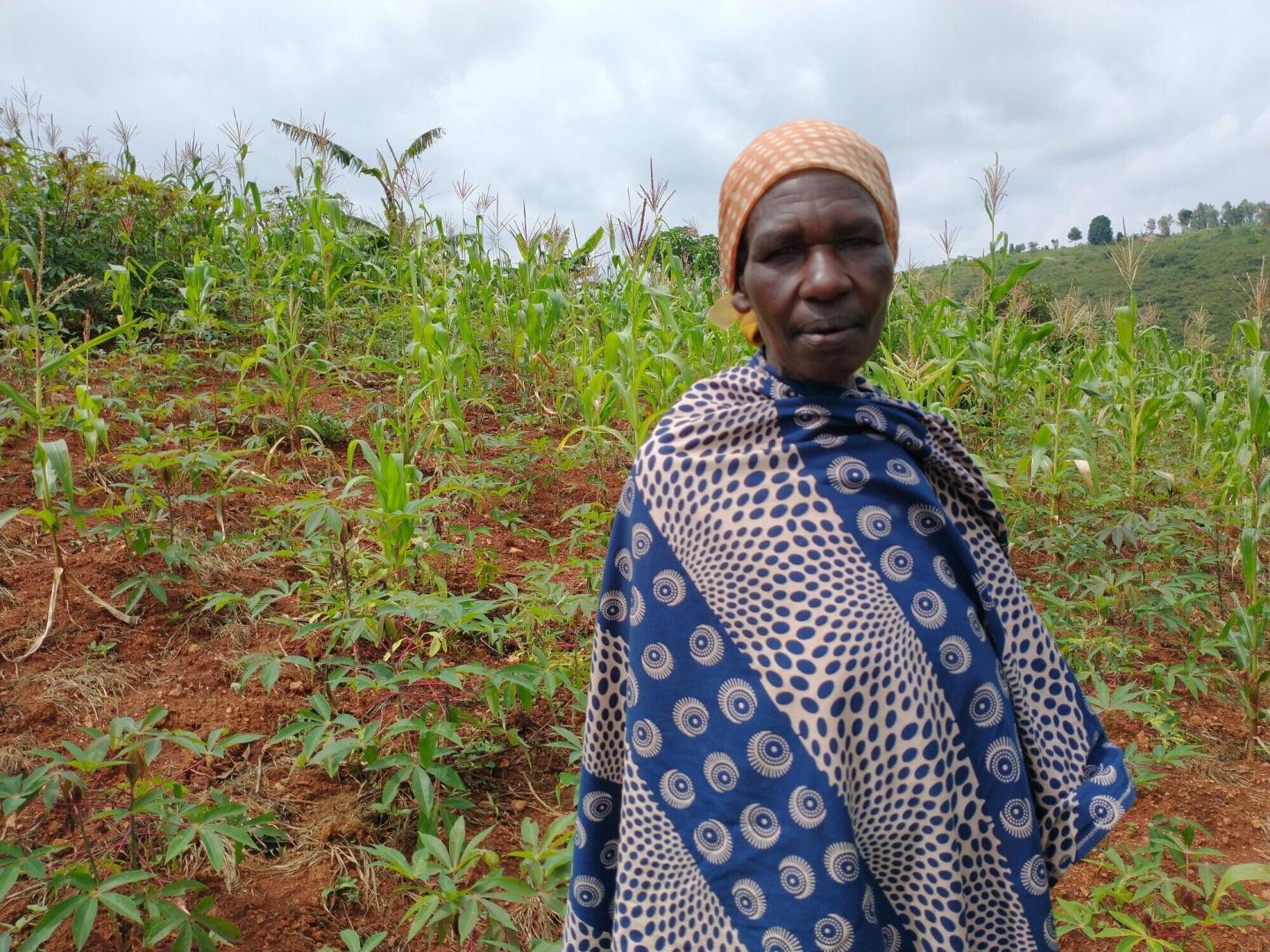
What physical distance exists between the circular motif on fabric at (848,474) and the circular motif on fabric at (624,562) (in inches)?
10.8

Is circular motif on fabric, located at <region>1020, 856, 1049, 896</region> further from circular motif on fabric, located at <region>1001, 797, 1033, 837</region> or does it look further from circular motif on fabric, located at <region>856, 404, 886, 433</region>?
circular motif on fabric, located at <region>856, 404, 886, 433</region>

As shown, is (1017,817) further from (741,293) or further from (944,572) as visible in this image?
(741,293)

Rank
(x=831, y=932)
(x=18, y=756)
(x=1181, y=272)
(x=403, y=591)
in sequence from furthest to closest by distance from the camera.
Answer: (x=1181, y=272)
(x=403, y=591)
(x=18, y=756)
(x=831, y=932)

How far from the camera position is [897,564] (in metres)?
0.99

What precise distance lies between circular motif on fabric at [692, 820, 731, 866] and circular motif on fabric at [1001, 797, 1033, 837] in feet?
1.09

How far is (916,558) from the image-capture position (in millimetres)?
1004

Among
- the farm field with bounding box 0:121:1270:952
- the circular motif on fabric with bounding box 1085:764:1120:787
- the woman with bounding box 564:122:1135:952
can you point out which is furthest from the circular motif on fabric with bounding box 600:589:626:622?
the circular motif on fabric with bounding box 1085:764:1120:787

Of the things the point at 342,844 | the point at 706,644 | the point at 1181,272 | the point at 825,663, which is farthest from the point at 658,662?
the point at 1181,272

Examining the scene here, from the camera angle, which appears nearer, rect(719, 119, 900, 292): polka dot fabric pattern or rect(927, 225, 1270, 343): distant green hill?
rect(719, 119, 900, 292): polka dot fabric pattern

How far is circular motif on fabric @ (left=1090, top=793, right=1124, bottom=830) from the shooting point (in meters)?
1.05

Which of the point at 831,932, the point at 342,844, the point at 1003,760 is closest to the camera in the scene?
the point at 831,932

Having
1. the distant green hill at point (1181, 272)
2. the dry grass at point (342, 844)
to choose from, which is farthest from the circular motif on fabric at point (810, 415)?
the distant green hill at point (1181, 272)

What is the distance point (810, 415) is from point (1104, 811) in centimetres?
61

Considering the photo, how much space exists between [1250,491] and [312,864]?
3312 mm
